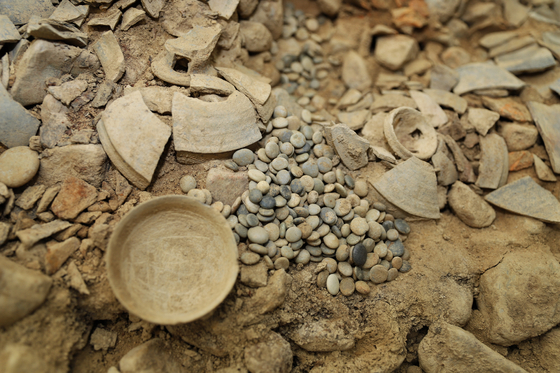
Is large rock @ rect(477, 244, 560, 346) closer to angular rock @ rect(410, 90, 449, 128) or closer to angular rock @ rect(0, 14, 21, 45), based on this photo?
A: angular rock @ rect(410, 90, 449, 128)

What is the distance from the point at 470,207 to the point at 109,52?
2907 mm

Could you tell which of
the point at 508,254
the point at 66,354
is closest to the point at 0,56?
the point at 66,354

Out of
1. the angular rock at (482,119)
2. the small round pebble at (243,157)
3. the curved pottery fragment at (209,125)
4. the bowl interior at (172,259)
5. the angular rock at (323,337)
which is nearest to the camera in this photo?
the bowl interior at (172,259)

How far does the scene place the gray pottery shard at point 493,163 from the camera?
2832mm

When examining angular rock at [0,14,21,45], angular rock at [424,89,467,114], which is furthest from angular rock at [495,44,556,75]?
angular rock at [0,14,21,45]

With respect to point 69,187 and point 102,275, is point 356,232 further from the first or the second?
point 69,187

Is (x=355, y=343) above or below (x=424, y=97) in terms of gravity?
below

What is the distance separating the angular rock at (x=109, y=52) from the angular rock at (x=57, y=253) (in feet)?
3.86

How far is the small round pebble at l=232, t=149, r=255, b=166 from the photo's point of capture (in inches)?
96.8

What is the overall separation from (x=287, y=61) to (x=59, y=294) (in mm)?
2734

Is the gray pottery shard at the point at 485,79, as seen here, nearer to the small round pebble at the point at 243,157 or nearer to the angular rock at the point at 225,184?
the small round pebble at the point at 243,157

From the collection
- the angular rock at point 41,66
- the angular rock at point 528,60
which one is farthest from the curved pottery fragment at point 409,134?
the angular rock at point 41,66

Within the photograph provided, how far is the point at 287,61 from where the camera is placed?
138 inches

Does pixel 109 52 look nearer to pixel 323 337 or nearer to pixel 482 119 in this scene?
pixel 323 337
